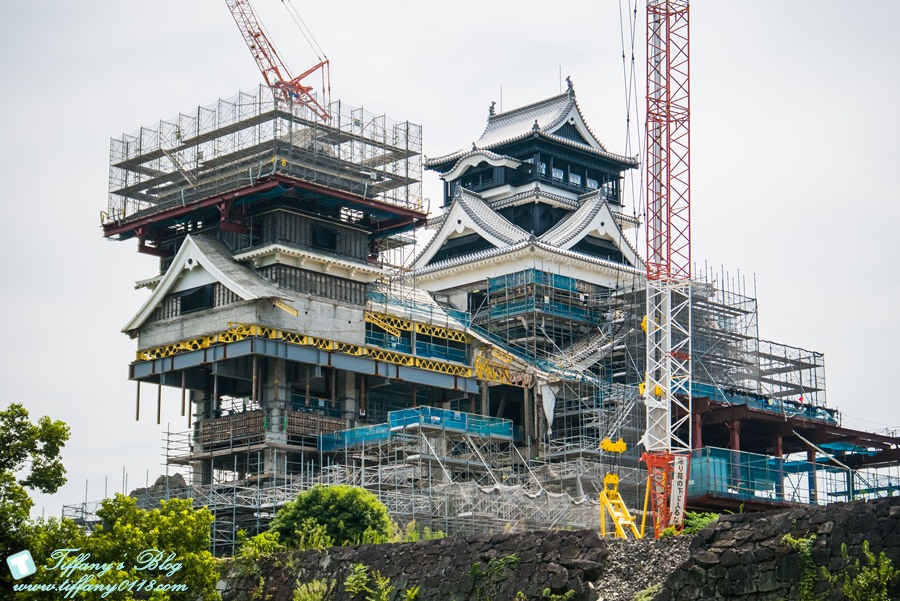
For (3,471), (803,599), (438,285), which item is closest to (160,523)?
(3,471)

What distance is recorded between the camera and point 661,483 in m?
83.4

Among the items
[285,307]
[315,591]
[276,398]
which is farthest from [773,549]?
[276,398]

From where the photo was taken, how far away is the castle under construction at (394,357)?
84750mm

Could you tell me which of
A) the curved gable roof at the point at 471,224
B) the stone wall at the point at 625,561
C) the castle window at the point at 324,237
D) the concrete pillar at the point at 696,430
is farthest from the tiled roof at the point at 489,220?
the stone wall at the point at 625,561

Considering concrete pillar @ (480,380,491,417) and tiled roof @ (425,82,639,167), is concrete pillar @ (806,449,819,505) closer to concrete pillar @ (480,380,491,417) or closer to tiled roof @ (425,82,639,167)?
concrete pillar @ (480,380,491,417)

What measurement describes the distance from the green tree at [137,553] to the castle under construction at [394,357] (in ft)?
82.7

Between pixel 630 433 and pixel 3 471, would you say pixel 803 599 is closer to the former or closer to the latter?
pixel 3 471

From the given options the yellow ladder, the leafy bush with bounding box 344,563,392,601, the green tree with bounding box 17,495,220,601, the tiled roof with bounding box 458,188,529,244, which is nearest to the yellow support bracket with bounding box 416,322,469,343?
the tiled roof with bounding box 458,188,529,244

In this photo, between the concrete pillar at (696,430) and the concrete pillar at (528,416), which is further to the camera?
the concrete pillar at (528,416)

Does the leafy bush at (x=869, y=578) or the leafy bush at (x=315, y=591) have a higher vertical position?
the leafy bush at (x=869, y=578)

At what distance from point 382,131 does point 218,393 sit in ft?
65.1

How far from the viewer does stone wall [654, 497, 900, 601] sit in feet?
111

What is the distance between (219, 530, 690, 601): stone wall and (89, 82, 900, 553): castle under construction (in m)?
29.6

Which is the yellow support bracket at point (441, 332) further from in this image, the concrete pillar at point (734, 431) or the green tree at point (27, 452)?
the green tree at point (27, 452)
